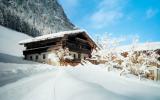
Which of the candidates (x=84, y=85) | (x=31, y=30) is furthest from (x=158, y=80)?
(x=31, y=30)

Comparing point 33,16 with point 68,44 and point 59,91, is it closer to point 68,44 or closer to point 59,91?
point 68,44

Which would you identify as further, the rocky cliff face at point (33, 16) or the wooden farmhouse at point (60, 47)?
the rocky cliff face at point (33, 16)

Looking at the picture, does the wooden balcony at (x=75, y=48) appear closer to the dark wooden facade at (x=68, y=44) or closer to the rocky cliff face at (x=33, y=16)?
the dark wooden facade at (x=68, y=44)

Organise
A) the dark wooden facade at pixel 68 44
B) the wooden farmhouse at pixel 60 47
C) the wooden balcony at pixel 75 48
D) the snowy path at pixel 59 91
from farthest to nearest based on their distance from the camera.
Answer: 1. the wooden balcony at pixel 75 48
2. the dark wooden facade at pixel 68 44
3. the wooden farmhouse at pixel 60 47
4. the snowy path at pixel 59 91

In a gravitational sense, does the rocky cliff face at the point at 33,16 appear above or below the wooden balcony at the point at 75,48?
above

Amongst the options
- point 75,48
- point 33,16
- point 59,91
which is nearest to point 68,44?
Result: point 75,48

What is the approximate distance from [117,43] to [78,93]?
1435 centimetres

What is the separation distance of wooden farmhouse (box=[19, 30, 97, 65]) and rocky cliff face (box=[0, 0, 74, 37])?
34.7 m

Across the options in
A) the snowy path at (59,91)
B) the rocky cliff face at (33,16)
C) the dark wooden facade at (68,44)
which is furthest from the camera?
the rocky cliff face at (33,16)

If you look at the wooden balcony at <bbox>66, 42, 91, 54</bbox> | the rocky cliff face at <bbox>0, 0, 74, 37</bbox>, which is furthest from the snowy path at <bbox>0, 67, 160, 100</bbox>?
the rocky cliff face at <bbox>0, 0, 74, 37</bbox>

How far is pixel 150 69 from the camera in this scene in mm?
20047

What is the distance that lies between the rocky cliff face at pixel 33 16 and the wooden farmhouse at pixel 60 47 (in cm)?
3469

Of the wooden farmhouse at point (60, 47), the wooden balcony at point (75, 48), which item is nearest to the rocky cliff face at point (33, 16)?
the wooden farmhouse at point (60, 47)

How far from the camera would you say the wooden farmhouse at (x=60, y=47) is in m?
32.2
